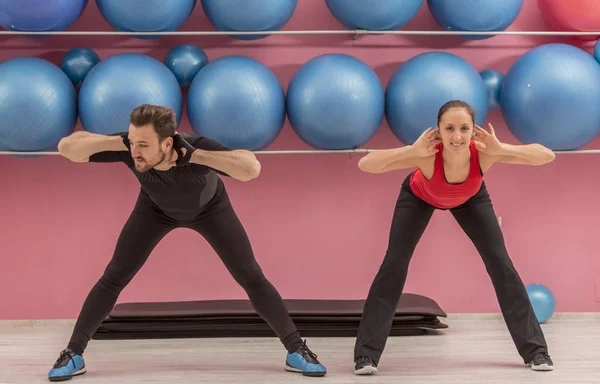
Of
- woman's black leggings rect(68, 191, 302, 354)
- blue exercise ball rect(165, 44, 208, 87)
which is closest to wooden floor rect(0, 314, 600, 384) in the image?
woman's black leggings rect(68, 191, 302, 354)

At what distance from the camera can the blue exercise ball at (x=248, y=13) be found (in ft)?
10.9

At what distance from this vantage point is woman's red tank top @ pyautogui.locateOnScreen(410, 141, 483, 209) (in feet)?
9.39

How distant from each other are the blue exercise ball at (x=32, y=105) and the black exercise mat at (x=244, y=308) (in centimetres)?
88

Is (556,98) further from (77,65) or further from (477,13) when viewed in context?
(77,65)

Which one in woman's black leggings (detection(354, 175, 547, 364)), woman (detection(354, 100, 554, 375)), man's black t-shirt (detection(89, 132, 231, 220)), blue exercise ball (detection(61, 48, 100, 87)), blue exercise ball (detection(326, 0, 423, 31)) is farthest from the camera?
blue exercise ball (detection(61, 48, 100, 87))

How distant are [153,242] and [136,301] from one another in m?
1.06

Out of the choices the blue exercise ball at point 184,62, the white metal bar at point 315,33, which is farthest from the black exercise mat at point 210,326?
the white metal bar at point 315,33

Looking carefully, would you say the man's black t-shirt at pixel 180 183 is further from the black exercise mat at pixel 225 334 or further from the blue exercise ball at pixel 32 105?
the black exercise mat at pixel 225 334

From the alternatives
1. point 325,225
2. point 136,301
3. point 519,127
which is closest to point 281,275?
point 325,225

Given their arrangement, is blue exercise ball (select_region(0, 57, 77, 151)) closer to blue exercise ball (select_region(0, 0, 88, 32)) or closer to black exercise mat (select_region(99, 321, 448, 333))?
blue exercise ball (select_region(0, 0, 88, 32))

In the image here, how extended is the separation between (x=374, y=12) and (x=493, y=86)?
2.24 ft

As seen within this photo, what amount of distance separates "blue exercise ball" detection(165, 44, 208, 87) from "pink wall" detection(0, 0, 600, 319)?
0.24m

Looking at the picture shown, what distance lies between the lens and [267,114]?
3.31 meters

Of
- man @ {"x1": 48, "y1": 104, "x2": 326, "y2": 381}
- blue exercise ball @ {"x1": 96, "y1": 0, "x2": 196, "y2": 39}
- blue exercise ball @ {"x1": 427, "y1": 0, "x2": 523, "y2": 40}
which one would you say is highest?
blue exercise ball @ {"x1": 427, "y1": 0, "x2": 523, "y2": 40}
